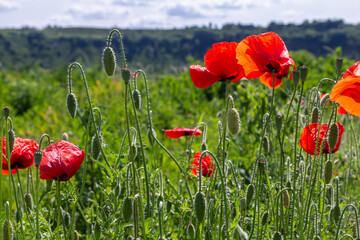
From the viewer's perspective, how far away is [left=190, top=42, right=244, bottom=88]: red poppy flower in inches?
55.6

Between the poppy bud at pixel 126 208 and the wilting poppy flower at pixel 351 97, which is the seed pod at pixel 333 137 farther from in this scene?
the poppy bud at pixel 126 208

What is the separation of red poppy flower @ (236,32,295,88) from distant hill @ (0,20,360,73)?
213 feet

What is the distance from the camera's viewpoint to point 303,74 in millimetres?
1270

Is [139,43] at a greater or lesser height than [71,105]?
lesser

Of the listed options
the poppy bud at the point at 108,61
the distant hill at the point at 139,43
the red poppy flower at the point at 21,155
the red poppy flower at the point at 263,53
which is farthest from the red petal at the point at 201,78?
the distant hill at the point at 139,43

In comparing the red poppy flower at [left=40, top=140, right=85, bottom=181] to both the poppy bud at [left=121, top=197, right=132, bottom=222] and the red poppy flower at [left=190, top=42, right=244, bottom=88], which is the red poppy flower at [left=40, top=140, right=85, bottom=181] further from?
the red poppy flower at [left=190, top=42, right=244, bottom=88]

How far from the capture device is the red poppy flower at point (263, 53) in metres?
1.35

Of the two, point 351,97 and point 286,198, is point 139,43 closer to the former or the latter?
point 286,198

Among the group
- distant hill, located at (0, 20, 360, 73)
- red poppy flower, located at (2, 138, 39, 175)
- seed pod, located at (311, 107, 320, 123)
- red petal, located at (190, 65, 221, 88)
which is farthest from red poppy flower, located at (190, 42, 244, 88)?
distant hill, located at (0, 20, 360, 73)

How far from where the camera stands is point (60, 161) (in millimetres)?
1286

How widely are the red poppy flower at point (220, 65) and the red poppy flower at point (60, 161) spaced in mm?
485

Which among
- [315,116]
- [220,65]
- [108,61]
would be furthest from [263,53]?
[108,61]

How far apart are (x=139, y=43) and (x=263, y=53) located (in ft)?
323

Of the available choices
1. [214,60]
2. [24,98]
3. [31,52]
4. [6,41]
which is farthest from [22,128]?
[6,41]
